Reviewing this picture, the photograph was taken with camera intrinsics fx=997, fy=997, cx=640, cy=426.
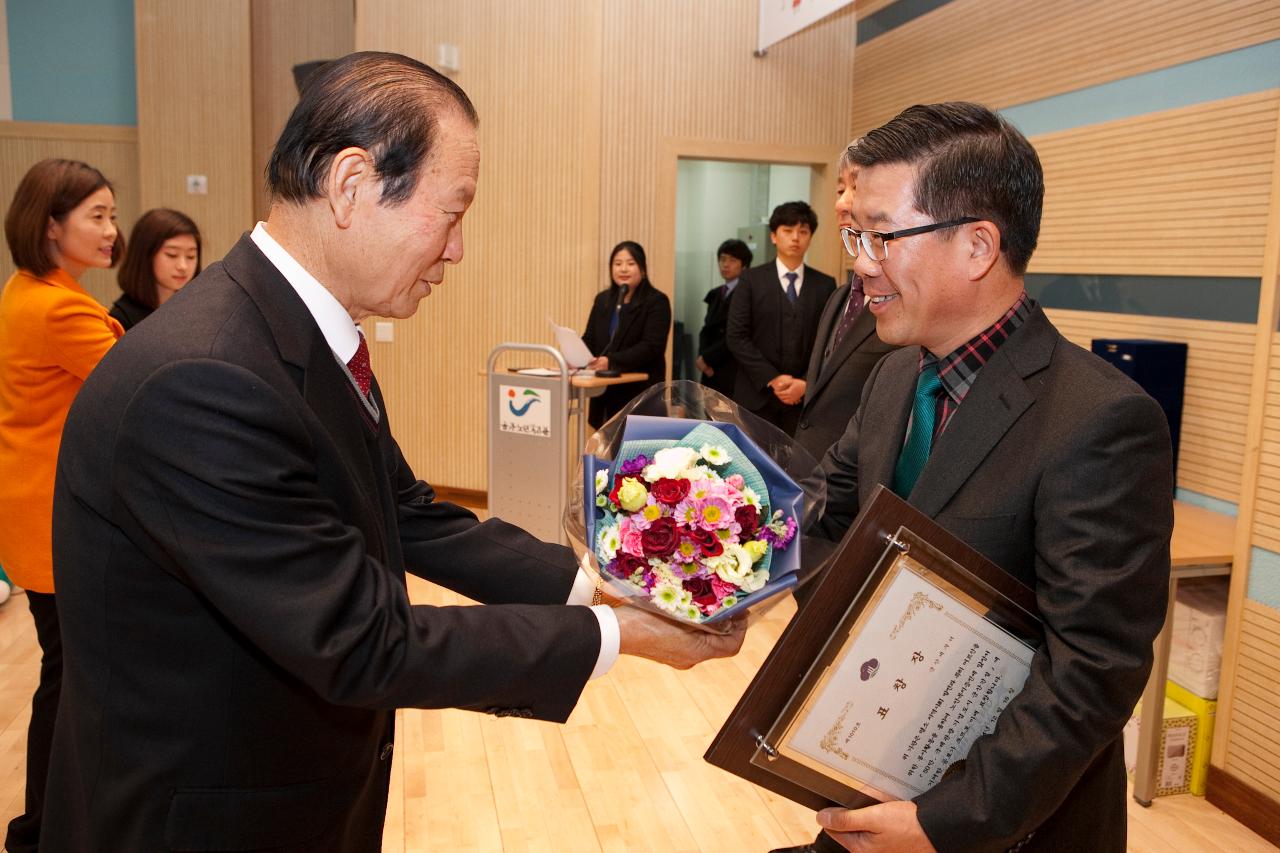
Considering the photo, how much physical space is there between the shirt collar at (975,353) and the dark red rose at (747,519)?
1.26ft

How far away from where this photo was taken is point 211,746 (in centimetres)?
119

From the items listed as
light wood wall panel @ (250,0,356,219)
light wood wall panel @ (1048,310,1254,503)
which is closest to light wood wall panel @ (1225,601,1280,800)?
light wood wall panel @ (1048,310,1254,503)

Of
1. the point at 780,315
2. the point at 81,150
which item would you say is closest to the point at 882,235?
the point at 780,315

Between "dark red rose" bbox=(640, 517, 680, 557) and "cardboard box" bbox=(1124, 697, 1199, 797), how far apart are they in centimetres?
275

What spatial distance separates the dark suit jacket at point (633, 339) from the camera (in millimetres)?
6547

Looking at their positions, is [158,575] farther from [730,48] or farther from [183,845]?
[730,48]

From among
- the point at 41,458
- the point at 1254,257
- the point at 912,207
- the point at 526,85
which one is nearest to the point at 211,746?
the point at 912,207

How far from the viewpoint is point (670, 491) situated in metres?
1.26

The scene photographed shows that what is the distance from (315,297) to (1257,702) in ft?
10.3

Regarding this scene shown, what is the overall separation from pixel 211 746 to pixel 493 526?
0.72 m

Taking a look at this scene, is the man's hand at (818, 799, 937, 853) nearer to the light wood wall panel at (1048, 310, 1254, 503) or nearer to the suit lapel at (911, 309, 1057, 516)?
the suit lapel at (911, 309, 1057, 516)

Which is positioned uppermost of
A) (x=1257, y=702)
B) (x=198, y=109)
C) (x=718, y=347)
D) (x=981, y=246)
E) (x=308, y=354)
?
(x=198, y=109)

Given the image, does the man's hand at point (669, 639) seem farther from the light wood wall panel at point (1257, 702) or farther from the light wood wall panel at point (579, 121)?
the light wood wall panel at point (579, 121)

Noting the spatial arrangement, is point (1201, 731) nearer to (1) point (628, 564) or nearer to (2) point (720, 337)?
(1) point (628, 564)
